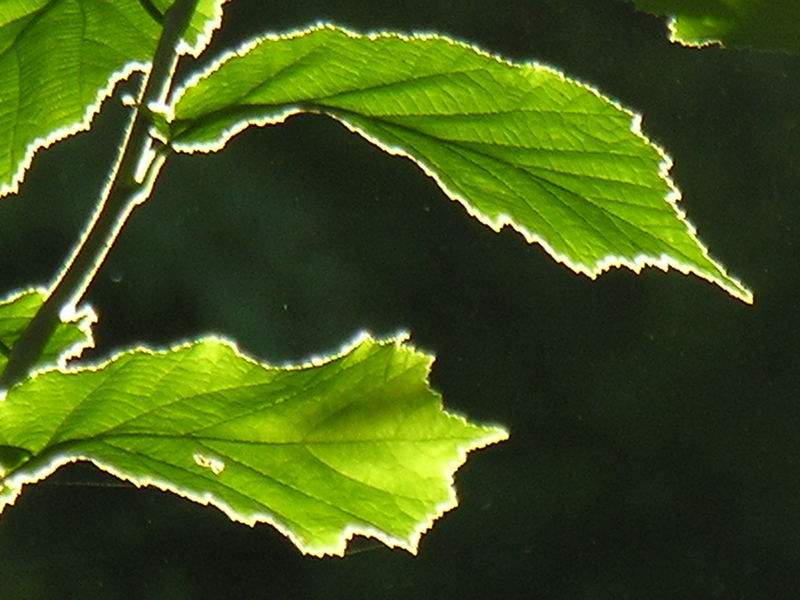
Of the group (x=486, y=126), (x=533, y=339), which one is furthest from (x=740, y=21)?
(x=533, y=339)

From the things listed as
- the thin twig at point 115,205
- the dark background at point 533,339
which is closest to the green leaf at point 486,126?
the thin twig at point 115,205

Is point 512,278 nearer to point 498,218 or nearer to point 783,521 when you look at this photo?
point 783,521

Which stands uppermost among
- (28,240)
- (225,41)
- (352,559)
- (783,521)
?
(225,41)

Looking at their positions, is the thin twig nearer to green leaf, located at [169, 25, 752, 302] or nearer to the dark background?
green leaf, located at [169, 25, 752, 302]

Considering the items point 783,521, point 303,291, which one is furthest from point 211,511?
point 783,521

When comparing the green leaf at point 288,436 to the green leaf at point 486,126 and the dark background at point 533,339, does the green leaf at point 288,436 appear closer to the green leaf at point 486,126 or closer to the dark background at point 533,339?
the green leaf at point 486,126

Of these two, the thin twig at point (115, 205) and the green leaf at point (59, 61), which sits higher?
the green leaf at point (59, 61)

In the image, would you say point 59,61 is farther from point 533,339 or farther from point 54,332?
point 533,339
